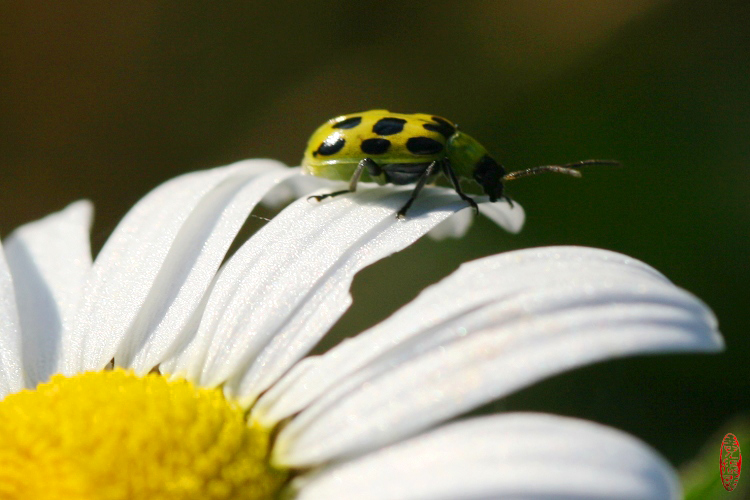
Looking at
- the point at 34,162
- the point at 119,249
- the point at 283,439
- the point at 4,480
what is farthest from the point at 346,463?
the point at 34,162

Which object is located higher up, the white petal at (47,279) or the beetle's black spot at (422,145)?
the beetle's black spot at (422,145)

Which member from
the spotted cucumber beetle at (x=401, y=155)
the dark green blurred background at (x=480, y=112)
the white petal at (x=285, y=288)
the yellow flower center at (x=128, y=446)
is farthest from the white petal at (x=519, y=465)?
the dark green blurred background at (x=480, y=112)

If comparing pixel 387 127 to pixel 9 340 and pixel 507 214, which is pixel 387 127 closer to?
pixel 507 214

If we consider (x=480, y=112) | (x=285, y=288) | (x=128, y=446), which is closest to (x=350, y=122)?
(x=285, y=288)

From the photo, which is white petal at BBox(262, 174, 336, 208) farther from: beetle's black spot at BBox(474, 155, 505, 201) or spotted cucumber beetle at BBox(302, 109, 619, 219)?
beetle's black spot at BBox(474, 155, 505, 201)

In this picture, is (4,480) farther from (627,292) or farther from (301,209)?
(627,292)

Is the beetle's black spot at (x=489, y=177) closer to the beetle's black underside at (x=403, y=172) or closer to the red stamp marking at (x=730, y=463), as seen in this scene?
the beetle's black underside at (x=403, y=172)
